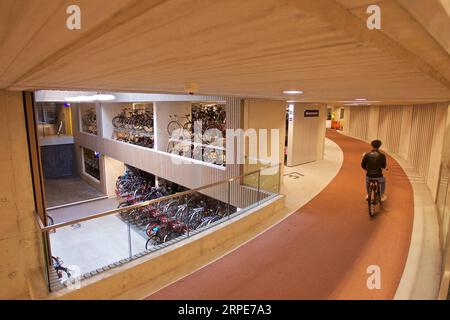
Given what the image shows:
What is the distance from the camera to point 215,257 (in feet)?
13.6

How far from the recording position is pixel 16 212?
3.40 meters

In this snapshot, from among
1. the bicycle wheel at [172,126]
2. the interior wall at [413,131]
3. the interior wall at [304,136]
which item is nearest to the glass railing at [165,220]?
the bicycle wheel at [172,126]

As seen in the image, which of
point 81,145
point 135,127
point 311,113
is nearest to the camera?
point 311,113

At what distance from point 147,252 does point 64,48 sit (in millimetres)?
3219

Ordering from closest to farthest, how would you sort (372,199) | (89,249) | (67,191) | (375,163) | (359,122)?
(375,163) → (372,199) → (89,249) → (67,191) → (359,122)

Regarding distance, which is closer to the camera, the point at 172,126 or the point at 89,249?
the point at 89,249

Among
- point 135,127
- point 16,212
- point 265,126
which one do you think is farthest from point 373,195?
point 135,127

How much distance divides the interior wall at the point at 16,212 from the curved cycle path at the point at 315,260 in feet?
5.47

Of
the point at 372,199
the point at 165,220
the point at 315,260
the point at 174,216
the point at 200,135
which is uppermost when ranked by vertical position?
the point at 200,135

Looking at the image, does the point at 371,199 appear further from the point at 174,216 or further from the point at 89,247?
the point at 89,247

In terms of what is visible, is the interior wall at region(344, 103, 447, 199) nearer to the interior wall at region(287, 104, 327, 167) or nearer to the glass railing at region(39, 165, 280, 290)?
the interior wall at region(287, 104, 327, 167)

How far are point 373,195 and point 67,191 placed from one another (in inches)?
578

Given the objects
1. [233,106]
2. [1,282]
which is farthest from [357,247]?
[1,282]

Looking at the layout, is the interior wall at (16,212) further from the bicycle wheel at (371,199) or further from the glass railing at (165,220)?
the bicycle wheel at (371,199)
